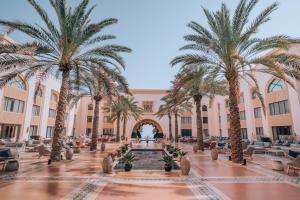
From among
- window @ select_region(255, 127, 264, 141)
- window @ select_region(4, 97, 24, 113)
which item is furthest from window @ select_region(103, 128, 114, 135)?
window @ select_region(255, 127, 264, 141)

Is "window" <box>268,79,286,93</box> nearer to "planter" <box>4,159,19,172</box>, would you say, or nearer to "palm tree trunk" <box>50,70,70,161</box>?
"palm tree trunk" <box>50,70,70,161</box>

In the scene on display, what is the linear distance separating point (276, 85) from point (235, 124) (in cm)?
1738

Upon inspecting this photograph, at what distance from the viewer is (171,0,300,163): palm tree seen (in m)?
12.0

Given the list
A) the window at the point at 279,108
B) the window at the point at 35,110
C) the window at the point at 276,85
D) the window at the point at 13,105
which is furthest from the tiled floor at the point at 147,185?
the window at the point at 35,110

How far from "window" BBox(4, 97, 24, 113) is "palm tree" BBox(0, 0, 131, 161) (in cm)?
1494

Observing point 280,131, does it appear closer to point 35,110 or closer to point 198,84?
point 198,84

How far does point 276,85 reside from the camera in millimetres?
26688

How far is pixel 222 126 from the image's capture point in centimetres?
4672

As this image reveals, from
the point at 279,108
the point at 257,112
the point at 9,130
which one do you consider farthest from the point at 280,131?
the point at 9,130

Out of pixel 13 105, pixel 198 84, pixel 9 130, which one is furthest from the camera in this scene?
pixel 13 105

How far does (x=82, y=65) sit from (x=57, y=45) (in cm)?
197

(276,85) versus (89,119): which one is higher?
(276,85)

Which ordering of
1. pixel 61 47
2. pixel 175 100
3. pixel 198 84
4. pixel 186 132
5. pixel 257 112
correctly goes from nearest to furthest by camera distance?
1. pixel 61 47
2. pixel 198 84
3. pixel 175 100
4. pixel 257 112
5. pixel 186 132

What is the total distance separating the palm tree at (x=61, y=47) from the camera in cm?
1196
